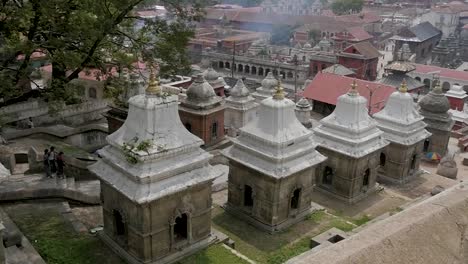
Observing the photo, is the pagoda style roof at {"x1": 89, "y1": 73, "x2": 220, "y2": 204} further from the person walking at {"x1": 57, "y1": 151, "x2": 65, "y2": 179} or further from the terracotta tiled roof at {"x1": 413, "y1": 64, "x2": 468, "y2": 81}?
the terracotta tiled roof at {"x1": 413, "y1": 64, "x2": 468, "y2": 81}

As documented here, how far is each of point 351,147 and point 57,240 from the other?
13.4 m

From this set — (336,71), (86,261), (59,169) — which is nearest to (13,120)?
(59,169)

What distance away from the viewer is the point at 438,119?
30.4 metres

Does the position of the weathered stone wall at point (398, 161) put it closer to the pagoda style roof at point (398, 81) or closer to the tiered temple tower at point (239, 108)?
the tiered temple tower at point (239, 108)

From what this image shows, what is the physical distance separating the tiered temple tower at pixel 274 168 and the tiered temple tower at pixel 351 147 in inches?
110

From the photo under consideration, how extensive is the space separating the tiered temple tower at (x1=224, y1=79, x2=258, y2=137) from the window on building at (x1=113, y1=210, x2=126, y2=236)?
16220mm

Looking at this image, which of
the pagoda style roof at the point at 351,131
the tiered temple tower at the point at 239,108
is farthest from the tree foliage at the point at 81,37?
the tiered temple tower at the point at 239,108

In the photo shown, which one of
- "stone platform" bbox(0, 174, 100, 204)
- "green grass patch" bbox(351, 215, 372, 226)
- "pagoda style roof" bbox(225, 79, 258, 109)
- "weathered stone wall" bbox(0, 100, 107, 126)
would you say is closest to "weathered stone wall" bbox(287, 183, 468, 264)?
"green grass patch" bbox(351, 215, 372, 226)

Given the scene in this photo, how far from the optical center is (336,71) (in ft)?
178

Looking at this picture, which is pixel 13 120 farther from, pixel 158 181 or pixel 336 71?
pixel 336 71

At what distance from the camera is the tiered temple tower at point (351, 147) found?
870 inches

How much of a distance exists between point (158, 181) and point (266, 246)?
5.41 m

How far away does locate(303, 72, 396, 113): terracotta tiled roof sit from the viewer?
127ft

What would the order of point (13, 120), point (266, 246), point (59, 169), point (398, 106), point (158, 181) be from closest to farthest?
point (158, 181) → point (266, 246) → point (59, 169) → point (398, 106) → point (13, 120)
